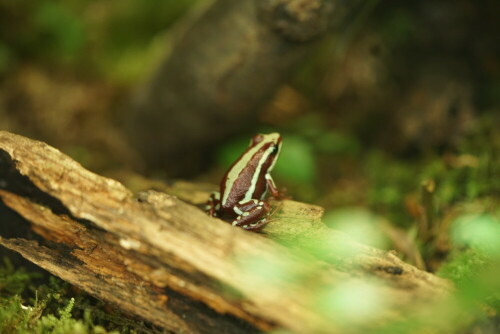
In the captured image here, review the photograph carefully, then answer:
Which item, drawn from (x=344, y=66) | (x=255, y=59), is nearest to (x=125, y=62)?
(x=255, y=59)

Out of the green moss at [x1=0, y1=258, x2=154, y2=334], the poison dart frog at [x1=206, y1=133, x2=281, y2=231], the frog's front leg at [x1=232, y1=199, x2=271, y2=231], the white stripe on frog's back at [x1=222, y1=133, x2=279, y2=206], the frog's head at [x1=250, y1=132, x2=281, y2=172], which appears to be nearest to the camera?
the green moss at [x1=0, y1=258, x2=154, y2=334]

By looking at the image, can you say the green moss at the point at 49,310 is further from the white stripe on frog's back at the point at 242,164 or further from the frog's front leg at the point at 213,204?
the white stripe on frog's back at the point at 242,164

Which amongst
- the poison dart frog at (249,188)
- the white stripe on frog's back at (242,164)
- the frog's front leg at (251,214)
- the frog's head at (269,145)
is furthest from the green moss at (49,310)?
the frog's head at (269,145)

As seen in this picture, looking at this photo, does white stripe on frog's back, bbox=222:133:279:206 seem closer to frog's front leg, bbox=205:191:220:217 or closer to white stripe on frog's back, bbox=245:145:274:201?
white stripe on frog's back, bbox=245:145:274:201

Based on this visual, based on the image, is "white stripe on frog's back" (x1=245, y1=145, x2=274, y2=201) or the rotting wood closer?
the rotting wood

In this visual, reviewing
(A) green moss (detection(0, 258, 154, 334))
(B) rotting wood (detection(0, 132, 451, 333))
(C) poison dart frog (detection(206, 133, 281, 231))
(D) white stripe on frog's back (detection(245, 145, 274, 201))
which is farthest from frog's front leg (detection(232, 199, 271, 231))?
(A) green moss (detection(0, 258, 154, 334))

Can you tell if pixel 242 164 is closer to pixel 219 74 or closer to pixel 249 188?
pixel 249 188

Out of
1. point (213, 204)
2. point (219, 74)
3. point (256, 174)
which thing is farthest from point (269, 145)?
point (219, 74)
